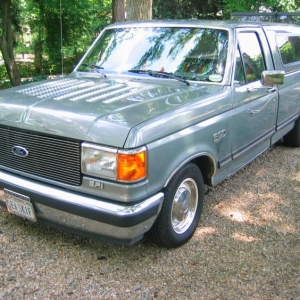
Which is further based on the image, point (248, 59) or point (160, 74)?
point (248, 59)

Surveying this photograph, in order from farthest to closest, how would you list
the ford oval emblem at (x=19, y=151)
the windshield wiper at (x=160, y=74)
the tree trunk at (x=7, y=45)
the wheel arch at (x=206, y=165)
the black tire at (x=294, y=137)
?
the tree trunk at (x=7, y=45), the black tire at (x=294, y=137), the windshield wiper at (x=160, y=74), the wheel arch at (x=206, y=165), the ford oval emblem at (x=19, y=151)

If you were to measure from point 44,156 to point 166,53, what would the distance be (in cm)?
171

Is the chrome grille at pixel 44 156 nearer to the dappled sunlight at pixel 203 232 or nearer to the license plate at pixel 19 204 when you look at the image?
the license plate at pixel 19 204

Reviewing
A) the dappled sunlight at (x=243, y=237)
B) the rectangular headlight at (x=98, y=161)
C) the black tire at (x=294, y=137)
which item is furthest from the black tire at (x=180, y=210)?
the black tire at (x=294, y=137)

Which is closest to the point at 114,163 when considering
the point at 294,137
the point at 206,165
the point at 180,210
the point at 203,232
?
the point at 180,210

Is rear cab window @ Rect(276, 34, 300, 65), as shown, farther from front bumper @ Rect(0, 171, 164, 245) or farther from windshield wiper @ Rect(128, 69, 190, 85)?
front bumper @ Rect(0, 171, 164, 245)

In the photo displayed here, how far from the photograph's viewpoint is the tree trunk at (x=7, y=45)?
12.4m

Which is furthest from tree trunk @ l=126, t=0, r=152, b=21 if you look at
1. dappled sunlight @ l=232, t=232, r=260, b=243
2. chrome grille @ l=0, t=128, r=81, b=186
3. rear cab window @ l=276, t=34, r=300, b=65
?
dappled sunlight @ l=232, t=232, r=260, b=243

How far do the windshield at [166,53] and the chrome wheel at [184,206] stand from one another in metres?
1.05

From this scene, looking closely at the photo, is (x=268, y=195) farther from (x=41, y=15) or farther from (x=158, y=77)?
(x=41, y=15)

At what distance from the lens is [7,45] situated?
41.9 ft

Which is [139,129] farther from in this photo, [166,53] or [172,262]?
[166,53]

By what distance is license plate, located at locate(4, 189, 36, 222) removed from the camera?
119 inches

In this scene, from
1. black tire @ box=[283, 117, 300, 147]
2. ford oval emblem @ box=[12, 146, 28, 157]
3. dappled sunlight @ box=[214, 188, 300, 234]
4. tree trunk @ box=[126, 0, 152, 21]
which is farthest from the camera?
tree trunk @ box=[126, 0, 152, 21]
